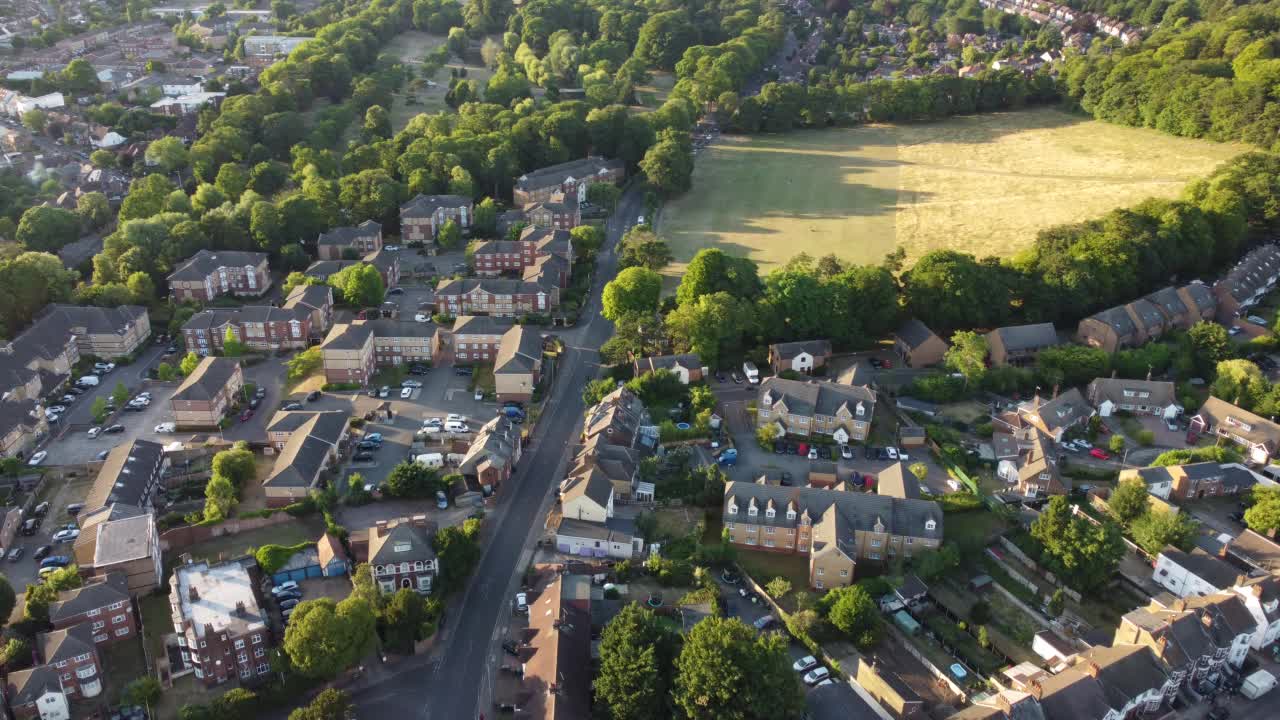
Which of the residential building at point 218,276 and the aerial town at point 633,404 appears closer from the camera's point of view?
the aerial town at point 633,404

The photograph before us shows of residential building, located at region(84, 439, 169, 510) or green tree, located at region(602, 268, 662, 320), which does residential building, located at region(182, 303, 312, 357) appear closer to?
residential building, located at region(84, 439, 169, 510)

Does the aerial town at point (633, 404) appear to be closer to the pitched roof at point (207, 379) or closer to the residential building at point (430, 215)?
the pitched roof at point (207, 379)

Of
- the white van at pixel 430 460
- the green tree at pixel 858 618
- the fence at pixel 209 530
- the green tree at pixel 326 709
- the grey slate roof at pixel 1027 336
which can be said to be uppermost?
the grey slate roof at pixel 1027 336

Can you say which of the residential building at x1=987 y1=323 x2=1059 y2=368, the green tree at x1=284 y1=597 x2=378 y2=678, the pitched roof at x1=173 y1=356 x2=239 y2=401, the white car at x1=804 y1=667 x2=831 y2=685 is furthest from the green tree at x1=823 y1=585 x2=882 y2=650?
the pitched roof at x1=173 y1=356 x2=239 y2=401

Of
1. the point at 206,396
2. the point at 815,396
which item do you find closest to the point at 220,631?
the point at 206,396

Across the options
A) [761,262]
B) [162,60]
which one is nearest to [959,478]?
[761,262]

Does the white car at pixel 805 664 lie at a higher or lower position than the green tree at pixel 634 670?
lower

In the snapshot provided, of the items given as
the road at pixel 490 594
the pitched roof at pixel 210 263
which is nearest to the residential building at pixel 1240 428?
the road at pixel 490 594
